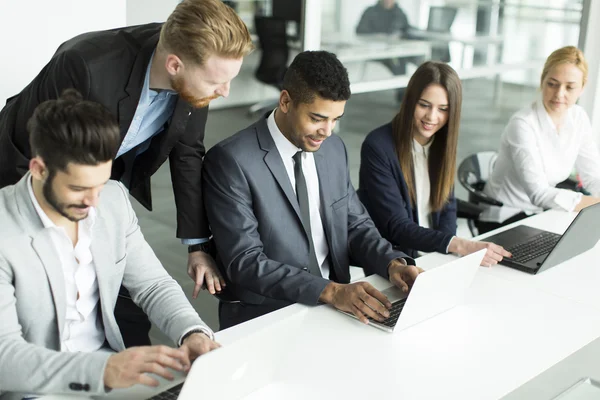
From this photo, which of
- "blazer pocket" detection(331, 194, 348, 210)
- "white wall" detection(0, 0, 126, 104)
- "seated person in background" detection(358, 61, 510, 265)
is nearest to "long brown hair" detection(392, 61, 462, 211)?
"seated person in background" detection(358, 61, 510, 265)

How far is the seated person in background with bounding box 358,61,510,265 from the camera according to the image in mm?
2914

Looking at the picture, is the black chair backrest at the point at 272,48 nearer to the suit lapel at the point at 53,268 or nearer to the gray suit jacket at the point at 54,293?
the gray suit jacket at the point at 54,293

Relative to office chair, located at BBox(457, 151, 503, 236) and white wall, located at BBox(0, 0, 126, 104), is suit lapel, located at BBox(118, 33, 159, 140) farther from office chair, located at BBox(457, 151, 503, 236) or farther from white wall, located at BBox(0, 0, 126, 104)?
→ office chair, located at BBox(457, 151, 503, 236)

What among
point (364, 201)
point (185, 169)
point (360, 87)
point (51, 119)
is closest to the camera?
point (51, 119)

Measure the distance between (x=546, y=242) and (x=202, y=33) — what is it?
156 centimetres

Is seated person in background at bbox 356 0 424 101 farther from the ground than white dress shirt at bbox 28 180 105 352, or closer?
farther from the ground

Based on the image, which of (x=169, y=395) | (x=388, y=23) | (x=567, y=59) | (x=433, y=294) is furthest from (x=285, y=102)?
(x=388, y=23)

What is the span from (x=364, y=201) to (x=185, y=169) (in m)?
0.90

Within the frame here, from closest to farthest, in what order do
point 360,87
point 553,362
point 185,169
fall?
point 553,362, point 185,169, point 360,87

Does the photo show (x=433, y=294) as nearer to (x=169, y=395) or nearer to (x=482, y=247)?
(x=482, y=247)

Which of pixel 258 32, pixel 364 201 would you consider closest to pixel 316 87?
pixel 364 201

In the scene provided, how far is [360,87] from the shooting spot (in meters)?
4.85

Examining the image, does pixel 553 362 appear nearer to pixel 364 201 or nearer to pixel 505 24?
pixel 364 201

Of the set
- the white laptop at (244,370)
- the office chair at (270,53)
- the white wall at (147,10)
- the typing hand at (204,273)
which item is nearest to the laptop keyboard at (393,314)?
the white laptop at (244,370)
